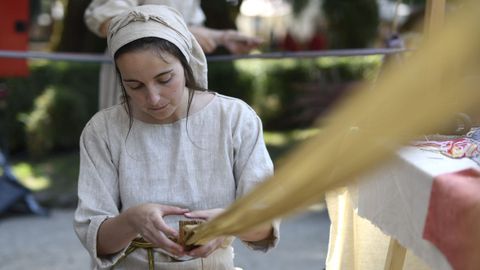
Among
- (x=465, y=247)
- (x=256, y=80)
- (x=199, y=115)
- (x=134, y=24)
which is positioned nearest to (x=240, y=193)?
(x=199, y=115)

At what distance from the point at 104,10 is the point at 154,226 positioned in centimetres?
108

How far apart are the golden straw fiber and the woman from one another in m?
0.68

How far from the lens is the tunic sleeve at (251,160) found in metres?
1.80

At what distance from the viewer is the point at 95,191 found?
182 centimetres

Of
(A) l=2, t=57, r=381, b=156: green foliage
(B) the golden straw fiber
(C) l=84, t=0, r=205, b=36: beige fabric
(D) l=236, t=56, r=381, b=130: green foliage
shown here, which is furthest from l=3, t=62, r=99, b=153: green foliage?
(B) the golden straw fiber

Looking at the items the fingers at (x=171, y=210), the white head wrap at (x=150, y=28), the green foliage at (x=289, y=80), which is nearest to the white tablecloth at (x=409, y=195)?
the fingers at (x=171, y=210)

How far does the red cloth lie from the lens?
1.24 metres

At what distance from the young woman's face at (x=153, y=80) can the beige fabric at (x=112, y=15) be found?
24.1 inches

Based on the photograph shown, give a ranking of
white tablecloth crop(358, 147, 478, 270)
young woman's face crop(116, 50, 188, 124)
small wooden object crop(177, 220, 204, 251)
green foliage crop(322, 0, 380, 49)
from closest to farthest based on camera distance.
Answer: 1. white tablecloth crop(358, 147, 478, 270)
2. small wooden object crop(177, 220, 204, 251)
3. young woman's face crop(116, 50, 188, 124)
4. green foliage crop(322, 0, 380, 49)

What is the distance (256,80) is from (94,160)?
7471mm

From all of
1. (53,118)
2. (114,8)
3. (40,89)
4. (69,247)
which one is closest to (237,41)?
(114,8)

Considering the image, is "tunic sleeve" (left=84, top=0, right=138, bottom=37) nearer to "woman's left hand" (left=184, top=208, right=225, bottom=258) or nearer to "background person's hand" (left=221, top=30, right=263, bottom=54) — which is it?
"background person's hand" (left=221, top=30, right=263, bottom=54)

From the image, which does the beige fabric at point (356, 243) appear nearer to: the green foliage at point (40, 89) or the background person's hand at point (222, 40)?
the background person's hand at point (222, 40)

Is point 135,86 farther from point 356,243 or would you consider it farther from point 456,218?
point 356,243
